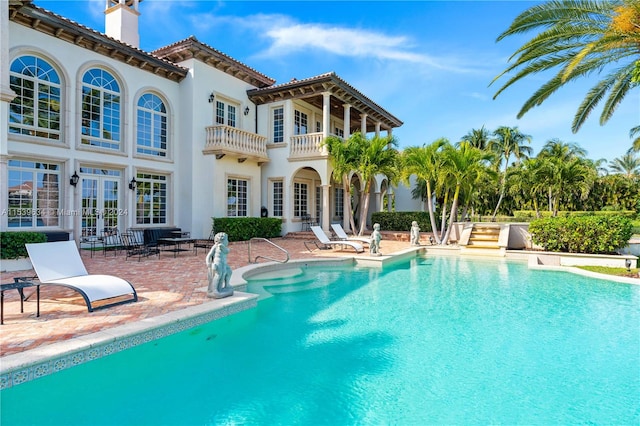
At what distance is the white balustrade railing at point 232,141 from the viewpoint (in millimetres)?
17656

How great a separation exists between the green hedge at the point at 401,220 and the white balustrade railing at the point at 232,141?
8.64m

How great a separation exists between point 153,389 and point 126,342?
1.04 meters

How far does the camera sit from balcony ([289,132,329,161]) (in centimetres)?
1982

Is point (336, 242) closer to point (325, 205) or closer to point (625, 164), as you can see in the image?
point (325, 205)

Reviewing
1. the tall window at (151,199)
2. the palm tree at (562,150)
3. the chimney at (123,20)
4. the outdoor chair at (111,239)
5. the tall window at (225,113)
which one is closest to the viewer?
the outdoor chair at (111,239)

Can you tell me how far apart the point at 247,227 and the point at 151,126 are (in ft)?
21.5

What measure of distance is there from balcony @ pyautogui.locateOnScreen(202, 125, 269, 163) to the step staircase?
11426mm

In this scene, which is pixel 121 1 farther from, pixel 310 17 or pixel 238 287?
pixel 238 287

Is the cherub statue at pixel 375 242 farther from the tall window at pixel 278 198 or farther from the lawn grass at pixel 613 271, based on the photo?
the tall window at pixel 278 198

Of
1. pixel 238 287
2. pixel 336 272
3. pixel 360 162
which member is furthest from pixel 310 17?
pixel 238 287

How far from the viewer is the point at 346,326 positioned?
6.68 meters

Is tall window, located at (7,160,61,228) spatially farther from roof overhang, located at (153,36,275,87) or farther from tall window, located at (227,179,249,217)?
roof overhang, located at (153,36,275,87)

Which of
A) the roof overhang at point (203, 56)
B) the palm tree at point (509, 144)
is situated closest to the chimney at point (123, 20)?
the roof overhang at point (203, 56)

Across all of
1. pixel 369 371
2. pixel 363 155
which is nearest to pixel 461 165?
pixel 363 155
